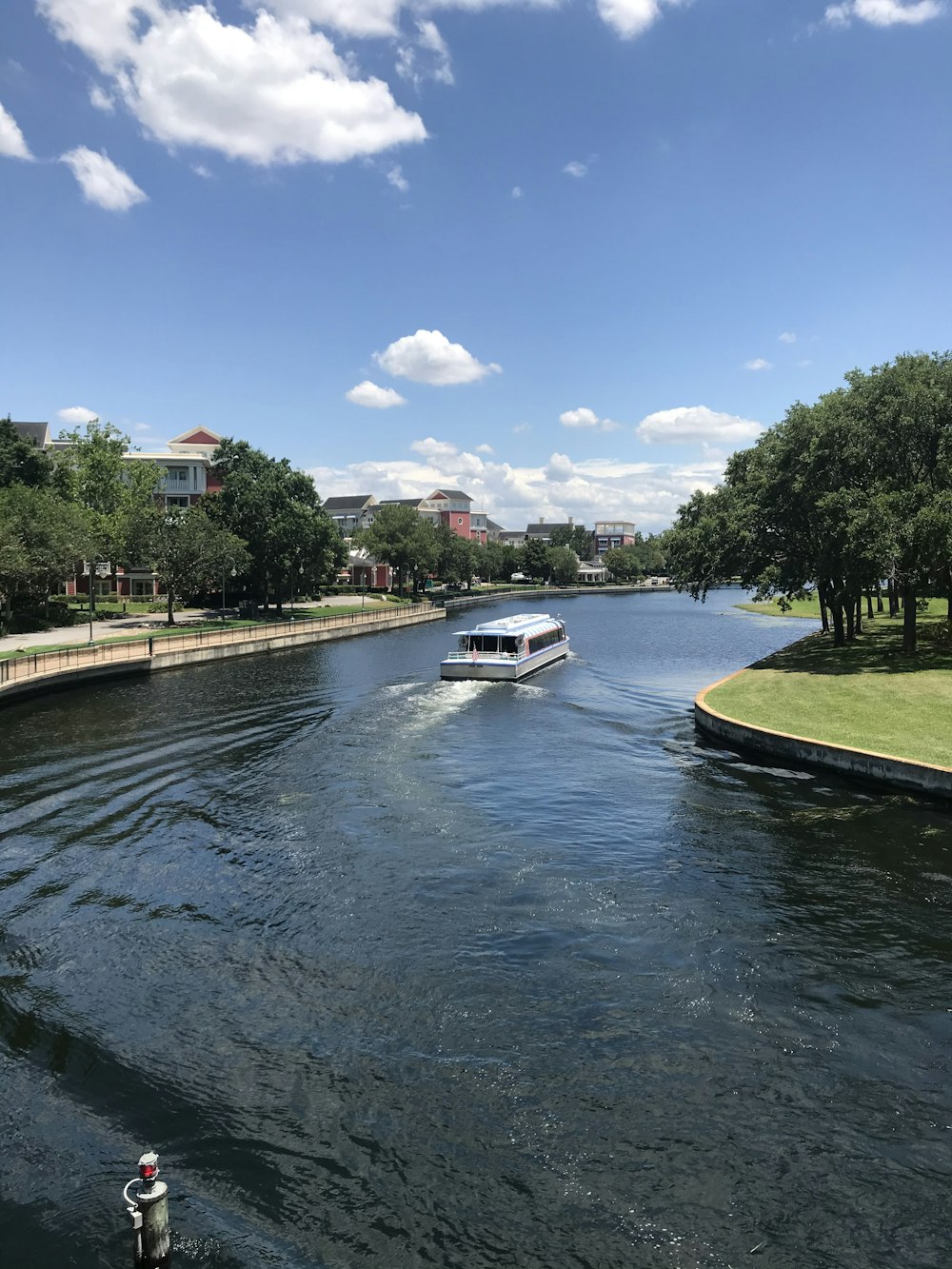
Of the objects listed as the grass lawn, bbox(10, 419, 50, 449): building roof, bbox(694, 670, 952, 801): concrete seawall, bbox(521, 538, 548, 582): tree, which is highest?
bbox(10, 419, 50, 449): building roof

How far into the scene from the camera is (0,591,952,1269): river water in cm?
920

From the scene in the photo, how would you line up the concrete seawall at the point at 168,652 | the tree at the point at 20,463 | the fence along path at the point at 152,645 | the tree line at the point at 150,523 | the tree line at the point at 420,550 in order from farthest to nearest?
the tree line at the point at 420,550
the tree at the point at 20,463
the tree line at the point at 150,523
the fence along path at the point at 152,645
the concrete seawall at the point at 168,652

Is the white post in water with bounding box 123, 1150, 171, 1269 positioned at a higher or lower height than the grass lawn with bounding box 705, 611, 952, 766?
lower

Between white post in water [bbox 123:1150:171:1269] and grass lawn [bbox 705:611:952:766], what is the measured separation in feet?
76.6

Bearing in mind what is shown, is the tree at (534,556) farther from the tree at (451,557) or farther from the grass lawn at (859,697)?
the grass lawn at (859,697)

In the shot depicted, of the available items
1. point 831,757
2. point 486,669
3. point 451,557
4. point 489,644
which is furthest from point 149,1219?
point 451,557

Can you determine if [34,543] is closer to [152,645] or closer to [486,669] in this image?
[152,645]

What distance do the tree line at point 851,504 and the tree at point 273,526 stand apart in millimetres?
43156

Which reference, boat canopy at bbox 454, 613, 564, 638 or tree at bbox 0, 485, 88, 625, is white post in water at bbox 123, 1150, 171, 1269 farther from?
tree at bbox 0, 485, 88, 625

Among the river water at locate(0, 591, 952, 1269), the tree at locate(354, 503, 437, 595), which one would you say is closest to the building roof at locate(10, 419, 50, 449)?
the tree at locate(354, 503, 437, 595)

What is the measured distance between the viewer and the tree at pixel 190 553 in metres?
71.6

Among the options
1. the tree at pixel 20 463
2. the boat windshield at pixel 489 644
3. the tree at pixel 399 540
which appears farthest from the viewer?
the tree at pixel 399 540

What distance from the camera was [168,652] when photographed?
5281 cm

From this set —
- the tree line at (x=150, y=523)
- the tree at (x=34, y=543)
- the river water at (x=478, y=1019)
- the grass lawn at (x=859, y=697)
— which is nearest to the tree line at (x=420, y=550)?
the tree line at (x=150, y=523)
